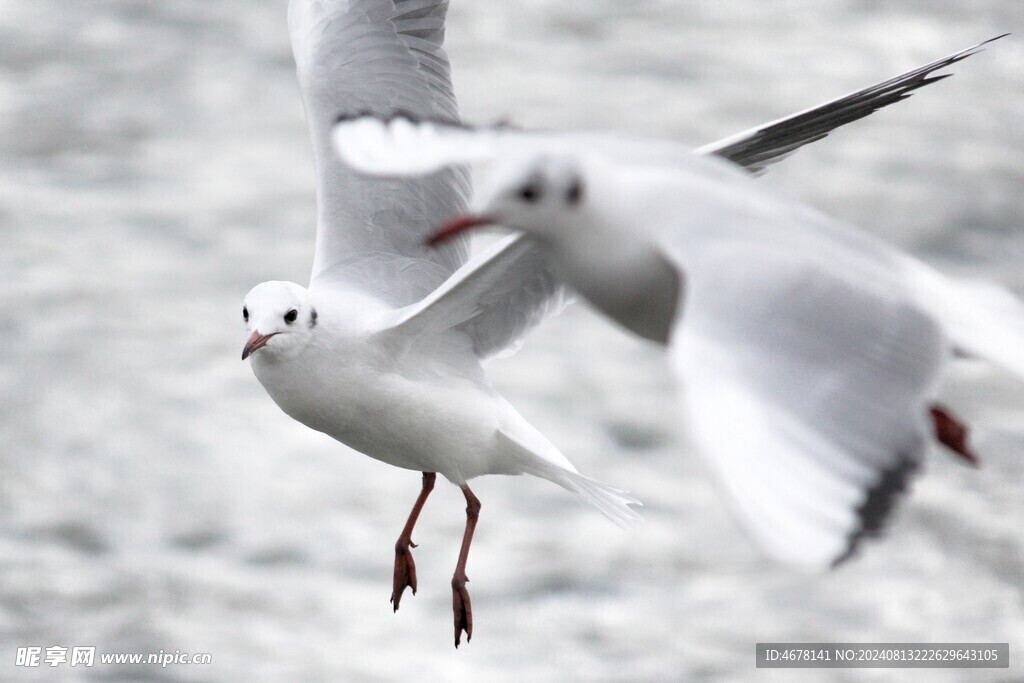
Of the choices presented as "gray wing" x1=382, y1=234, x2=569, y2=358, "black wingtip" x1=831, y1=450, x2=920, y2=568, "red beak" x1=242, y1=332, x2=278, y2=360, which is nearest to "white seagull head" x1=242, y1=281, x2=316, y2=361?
"red beak" x1=242, y1=332, x2=278, y2=360

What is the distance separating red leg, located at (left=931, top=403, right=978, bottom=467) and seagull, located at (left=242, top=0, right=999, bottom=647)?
84 centimetres

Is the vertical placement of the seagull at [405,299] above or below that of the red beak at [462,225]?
below

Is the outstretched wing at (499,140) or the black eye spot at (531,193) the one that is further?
→ the outstretched wing at (499,140)

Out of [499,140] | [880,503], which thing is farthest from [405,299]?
[880,503]

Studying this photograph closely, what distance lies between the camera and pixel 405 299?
454cm

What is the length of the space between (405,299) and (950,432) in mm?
1679

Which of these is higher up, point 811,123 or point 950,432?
point 811,123

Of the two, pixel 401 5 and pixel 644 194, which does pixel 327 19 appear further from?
pixel 644 194

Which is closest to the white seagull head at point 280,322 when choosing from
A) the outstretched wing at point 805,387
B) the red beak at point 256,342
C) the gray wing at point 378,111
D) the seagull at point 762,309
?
the red beak at point 256,342

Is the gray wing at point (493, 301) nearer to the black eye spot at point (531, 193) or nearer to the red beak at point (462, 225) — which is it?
the red beak at point (462, 225)

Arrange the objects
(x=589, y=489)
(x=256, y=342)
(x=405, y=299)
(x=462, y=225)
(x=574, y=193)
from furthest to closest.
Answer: (x=589, y=489) → (x=405, y=299) → (x=256, y=342) → (x=462, y=225) → (x=574, y=193)

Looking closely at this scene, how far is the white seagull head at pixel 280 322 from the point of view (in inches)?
159

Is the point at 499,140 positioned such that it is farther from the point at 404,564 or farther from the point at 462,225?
the point at 404,564

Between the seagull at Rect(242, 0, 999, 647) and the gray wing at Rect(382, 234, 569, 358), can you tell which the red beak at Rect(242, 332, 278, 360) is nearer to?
the seagull at Rect(242, 0, 999, 647)
